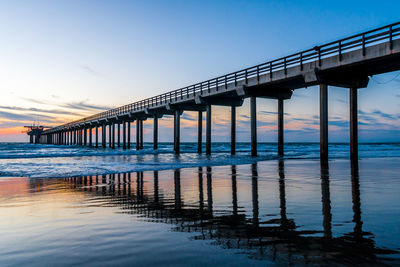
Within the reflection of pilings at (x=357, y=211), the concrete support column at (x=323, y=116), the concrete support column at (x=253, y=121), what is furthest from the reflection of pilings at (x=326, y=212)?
the concrete support column at (x=253, y=121)

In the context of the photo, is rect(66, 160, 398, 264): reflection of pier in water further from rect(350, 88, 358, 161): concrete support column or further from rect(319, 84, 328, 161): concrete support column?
rect(350, 88, 358, 161): concrete support column

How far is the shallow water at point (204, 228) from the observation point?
283 cm

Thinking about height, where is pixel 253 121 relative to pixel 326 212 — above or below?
above

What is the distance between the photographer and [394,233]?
3.47 m

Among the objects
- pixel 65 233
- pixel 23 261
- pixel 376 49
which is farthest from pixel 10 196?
pixel 376 49

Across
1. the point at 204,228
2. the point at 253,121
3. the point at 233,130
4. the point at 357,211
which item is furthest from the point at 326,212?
the point at 233,130

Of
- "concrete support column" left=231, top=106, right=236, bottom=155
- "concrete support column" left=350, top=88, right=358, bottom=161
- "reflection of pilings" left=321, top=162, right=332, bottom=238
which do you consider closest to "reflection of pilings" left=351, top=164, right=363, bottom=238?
"reflection of pilings" left=321, top=162, right=332, bottom=238

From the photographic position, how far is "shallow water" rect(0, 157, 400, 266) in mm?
2830

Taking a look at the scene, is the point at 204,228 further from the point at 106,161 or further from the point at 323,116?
the point at 106,161

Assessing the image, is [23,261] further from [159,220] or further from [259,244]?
[259,244]

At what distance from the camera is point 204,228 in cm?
395

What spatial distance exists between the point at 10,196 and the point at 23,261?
197 inches

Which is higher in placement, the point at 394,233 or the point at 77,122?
the point at 77,122

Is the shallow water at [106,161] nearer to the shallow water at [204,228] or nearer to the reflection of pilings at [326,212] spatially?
the shallow water at [204,228]
